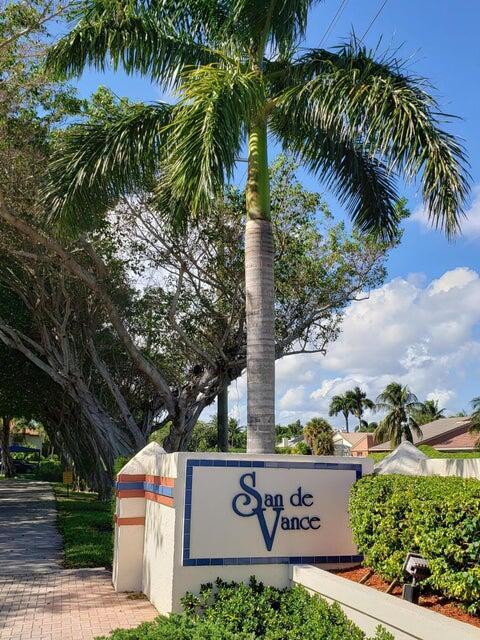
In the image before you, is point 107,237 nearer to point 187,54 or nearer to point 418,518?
point 187,54

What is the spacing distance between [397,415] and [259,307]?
5474 centimetres

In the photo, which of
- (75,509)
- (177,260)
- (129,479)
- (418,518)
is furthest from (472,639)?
(75,509)

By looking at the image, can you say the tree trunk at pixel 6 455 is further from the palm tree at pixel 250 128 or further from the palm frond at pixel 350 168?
the palm frond at pixel 350 168

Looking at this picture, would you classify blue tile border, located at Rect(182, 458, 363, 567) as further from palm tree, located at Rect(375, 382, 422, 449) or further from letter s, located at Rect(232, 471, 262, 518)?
palm tree, located at Rect(375, 382, 422, 449)

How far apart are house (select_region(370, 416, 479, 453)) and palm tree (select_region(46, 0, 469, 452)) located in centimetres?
3891

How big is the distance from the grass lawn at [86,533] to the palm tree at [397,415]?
39.8 m

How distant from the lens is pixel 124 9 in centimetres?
930

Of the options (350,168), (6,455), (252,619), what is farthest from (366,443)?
(252,619)

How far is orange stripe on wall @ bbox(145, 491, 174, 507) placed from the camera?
6.98 meters

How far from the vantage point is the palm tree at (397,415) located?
185 feet

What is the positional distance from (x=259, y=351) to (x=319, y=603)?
120 inches

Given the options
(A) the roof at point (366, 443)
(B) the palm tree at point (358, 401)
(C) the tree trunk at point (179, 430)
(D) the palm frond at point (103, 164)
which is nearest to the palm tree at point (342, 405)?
(B) the palm tree at point (358, 401)

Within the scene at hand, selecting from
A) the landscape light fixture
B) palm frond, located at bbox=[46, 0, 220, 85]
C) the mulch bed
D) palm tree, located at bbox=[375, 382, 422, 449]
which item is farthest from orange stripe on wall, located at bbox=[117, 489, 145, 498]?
palm tree, located at bbox=[375, 382, 422, 449]

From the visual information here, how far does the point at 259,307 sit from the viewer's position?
806 centimetres
